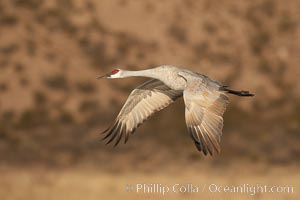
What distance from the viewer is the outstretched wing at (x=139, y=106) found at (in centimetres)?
1126

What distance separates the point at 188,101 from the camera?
31.7ft

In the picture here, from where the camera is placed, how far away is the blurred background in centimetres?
1552

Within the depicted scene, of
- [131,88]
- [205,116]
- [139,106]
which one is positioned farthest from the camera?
[131,88]

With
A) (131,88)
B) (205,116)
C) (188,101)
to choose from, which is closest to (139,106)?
(188,101)

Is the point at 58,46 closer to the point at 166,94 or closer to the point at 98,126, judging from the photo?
the point at 98,126

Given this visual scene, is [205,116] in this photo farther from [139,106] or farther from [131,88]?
[131,88]

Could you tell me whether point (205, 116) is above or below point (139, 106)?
below

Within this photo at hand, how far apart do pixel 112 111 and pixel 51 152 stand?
9.31 ft

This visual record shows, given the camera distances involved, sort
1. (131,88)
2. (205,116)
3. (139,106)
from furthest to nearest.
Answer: (131,88) → (139,106) → (205,116)

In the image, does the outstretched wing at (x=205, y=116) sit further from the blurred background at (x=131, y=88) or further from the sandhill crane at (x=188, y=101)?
the blurred background at (x=131, y=88)

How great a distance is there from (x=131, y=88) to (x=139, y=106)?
9.14 metres

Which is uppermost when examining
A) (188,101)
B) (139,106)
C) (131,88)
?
(131,88)

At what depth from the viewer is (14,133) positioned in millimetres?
18188

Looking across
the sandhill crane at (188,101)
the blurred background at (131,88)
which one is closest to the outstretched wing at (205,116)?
the sandhill crane at (188,101)
